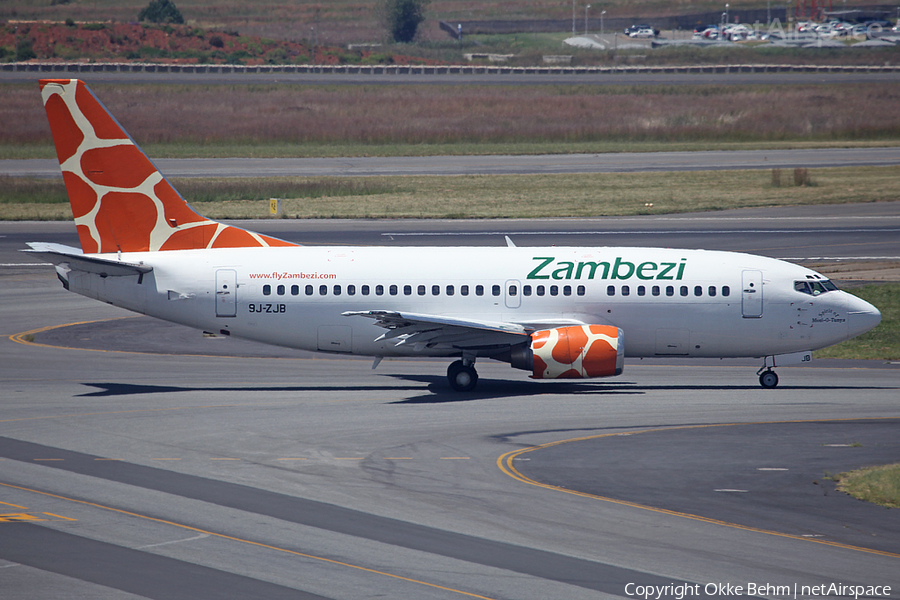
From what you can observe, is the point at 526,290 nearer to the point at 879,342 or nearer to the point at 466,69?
the point at 879,342

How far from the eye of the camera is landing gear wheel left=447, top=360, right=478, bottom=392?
3075 centimetres

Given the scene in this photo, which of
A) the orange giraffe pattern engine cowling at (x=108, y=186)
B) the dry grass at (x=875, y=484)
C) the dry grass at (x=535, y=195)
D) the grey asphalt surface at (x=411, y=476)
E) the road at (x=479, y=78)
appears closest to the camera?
the grey asphalt surface at (x=411, y=476)

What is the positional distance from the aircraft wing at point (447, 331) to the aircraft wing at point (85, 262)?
7124 mm

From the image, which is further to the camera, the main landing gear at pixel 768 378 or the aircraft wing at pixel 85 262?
the main landing gear at pixel 768 378

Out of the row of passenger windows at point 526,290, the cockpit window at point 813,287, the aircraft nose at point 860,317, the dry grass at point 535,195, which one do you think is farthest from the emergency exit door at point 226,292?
the dry grass at point 535,195

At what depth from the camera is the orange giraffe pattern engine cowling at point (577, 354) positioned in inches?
1156

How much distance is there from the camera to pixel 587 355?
29.3 metres

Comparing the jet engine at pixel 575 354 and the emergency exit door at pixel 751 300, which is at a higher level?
the emergency exit door at pixel 751 300

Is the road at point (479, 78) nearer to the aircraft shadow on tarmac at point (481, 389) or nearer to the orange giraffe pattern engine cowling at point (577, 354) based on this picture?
the aircraft shadow on tarmac at point (481, 389)

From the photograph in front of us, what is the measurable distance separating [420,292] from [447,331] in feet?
6.40

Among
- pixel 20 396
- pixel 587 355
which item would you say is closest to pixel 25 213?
pixel 20 396

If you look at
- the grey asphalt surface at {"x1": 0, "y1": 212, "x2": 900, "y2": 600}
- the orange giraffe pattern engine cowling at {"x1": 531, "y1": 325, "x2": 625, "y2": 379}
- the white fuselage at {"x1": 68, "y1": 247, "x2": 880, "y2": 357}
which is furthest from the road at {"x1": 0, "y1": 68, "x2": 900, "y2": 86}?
the orange giraffe pattern engine cowling at {"x1": 531, "y1": 325, "x2": 625, "y2": 379}

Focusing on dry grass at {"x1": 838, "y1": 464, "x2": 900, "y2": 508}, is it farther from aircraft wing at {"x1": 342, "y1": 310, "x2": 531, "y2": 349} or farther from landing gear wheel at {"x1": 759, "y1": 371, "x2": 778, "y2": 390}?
aircraft wing at {"x1": 342, "y1": 310, "x2": 531, "y2": 349}

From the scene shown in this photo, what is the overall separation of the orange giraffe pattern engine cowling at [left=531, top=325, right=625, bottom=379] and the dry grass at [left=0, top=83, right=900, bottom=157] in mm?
71068
